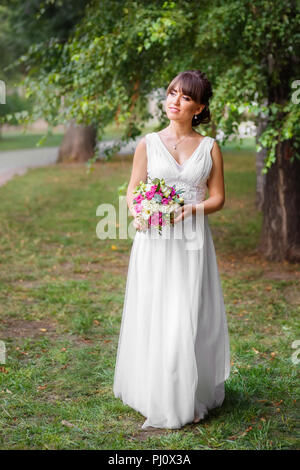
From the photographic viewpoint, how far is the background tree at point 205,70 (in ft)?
22.8

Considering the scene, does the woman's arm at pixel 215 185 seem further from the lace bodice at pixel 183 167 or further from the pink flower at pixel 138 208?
the pink flower at pixel 138 208

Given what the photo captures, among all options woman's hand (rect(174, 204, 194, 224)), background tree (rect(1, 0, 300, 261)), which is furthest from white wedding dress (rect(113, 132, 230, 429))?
background tree (rect(1, 0, 300, 261))

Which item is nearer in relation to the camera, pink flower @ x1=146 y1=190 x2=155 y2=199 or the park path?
pink flower @ x1=146 y1=190 x2=155 y2=199

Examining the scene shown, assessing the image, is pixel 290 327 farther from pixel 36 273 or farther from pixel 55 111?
pixel 55 111

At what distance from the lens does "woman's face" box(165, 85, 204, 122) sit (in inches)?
156

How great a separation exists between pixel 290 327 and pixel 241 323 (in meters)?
0.50

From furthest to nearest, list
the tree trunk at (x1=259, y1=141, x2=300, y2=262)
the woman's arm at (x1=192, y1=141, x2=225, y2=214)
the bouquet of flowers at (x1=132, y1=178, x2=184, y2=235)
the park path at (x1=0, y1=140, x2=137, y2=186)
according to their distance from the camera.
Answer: the park path at (x1=0, y1=140, x2=137, y2=186), the tree trunk at (x1=259, y1=141, x2=300, y2=262), the woman's arm at (x1=192, y1=141, x2=225, y2=214), the bouquet of flowers at (x1=132, y1=178, x2=184, y2=235)

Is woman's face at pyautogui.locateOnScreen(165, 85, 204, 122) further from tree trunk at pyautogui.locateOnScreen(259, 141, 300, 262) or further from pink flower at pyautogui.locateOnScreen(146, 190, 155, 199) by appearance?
tree trunk at pyautogui.locateOnScreen(259, 141, 300, 262)

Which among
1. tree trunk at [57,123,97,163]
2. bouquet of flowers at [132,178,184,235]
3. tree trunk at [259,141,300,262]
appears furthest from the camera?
tree trunk at [57,123,97,163]

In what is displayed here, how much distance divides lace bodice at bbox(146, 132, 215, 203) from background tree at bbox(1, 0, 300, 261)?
2.72m

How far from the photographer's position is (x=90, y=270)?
28.5 feet

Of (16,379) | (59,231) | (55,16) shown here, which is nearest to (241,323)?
(16,379)

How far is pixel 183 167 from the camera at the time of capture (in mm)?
3994

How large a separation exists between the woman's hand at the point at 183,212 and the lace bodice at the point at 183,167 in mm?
118
